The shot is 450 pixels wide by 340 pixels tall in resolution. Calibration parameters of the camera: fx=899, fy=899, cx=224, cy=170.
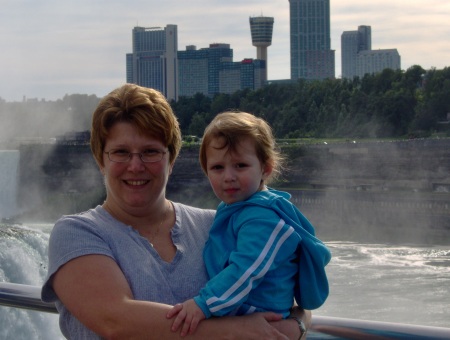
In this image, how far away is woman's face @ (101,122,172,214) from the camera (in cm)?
193

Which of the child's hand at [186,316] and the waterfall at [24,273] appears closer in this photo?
the child's hand at [186,316]

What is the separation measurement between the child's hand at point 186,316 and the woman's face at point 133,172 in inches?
11.0

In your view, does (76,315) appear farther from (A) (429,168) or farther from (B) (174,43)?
(B) (174,43)

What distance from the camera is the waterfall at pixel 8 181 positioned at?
42750 mm

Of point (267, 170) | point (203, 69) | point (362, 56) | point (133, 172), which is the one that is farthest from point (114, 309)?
point (362, 56)

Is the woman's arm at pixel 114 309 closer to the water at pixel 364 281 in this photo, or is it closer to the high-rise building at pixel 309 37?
the water at pixel 364 281

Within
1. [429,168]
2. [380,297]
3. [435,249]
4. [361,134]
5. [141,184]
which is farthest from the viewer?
[361,134]

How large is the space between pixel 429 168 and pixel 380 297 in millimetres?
22504

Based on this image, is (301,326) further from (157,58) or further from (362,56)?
(362,56)

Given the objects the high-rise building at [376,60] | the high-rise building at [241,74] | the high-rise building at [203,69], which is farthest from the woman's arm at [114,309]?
the high-rise building at [376,60]

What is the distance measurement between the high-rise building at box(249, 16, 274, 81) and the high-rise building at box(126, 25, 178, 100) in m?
10.6

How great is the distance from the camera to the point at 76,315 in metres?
1.80

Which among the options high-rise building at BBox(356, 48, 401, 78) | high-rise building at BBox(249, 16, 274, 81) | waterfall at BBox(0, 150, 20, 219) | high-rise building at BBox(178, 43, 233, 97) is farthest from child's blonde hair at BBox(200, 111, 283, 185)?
high-rise building at BBox(356, 48, 401, 78)

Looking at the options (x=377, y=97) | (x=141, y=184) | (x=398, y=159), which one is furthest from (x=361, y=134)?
(x=141, y=184)
